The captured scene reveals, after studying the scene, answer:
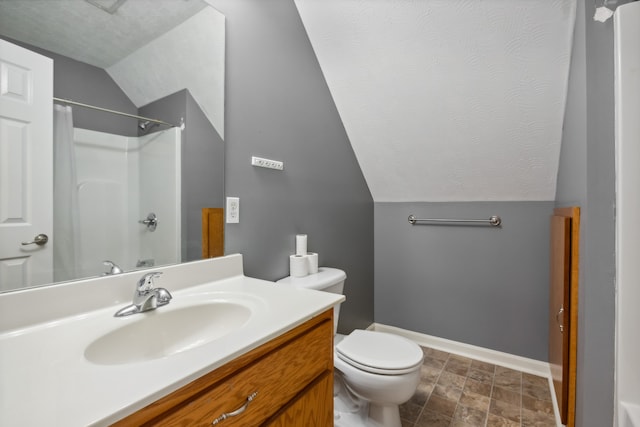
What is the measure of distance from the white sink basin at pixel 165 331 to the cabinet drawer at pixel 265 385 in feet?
0.66

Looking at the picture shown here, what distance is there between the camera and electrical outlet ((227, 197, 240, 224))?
1.31 meters

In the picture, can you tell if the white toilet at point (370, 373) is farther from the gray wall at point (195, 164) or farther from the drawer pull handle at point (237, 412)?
the drawer pull handle at point (237, 412)

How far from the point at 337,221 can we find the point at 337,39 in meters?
1.12

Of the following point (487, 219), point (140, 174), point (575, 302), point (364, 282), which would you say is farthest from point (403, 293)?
point (140, 174)

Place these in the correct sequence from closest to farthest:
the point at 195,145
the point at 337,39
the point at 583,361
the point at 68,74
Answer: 1. the point at 68,74
2. the point at 583,361
3. the point at 195,145
4. the point at 337,39

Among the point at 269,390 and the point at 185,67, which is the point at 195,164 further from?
the point at 269,390

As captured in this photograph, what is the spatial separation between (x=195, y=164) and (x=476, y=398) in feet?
6.51

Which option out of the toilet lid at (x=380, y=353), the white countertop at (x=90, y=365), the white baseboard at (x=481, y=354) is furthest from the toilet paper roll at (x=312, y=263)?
the white baseboard at (x=481, y=354)

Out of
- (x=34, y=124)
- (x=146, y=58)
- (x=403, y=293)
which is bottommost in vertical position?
(x=403, y=293)

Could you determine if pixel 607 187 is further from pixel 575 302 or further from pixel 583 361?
pixel 583 361

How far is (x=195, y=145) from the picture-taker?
1201mm

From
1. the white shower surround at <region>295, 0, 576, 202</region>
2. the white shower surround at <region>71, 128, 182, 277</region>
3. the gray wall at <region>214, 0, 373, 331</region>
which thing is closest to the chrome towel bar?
the white shower surround at <region>295, 0, 576, 202</region>

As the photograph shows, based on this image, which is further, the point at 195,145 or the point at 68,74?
the point at 195,145

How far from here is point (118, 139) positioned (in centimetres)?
96
